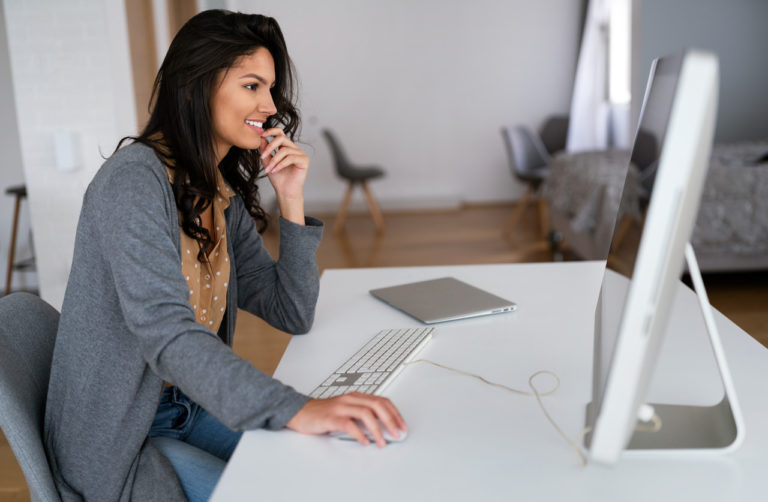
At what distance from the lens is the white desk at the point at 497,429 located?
76 cm

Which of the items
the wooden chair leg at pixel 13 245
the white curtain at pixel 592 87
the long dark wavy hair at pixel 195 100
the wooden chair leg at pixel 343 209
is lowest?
the wooden chair leg at pixel 343 209

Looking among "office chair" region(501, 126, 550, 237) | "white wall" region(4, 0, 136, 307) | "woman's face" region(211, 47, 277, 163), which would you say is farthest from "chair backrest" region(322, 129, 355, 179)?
"woman's face" region(211, 47, 277, 163)

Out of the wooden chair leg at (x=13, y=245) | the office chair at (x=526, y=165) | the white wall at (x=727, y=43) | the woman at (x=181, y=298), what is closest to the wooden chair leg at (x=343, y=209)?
the office chair at (x=526, y=165)

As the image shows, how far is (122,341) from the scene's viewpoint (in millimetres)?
1068

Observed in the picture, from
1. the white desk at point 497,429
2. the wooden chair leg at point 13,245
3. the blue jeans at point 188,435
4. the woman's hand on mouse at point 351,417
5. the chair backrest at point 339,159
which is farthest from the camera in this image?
the chair backrest at point 339,159

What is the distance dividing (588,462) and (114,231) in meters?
0.70

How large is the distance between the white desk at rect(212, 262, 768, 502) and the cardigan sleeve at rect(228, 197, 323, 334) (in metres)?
0.06

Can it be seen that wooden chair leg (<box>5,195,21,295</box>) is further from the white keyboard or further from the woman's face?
the white keyboard

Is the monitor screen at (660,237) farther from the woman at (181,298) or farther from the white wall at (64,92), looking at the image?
the white wall at (64,92)

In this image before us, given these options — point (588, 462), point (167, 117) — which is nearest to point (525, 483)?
point (588, 462)

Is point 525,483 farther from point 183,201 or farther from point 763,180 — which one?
point 763,180

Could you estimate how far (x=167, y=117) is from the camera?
1.21m

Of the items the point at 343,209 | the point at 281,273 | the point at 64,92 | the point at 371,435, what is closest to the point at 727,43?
the point at 343,209

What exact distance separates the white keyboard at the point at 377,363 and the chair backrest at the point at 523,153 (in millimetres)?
4507
